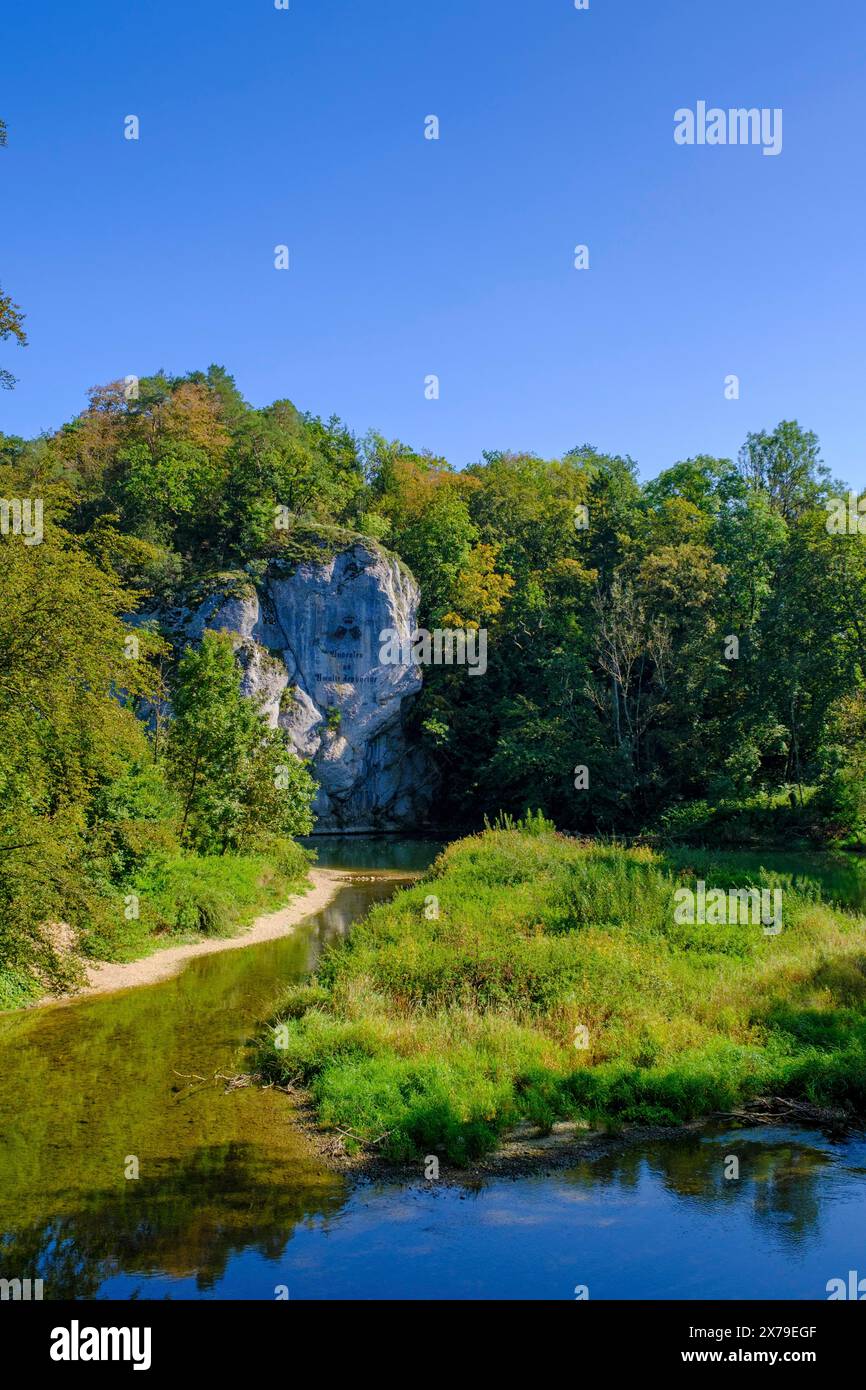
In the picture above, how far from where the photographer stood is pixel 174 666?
46.7 metres

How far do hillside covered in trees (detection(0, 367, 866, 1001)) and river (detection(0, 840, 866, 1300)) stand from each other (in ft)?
15.7

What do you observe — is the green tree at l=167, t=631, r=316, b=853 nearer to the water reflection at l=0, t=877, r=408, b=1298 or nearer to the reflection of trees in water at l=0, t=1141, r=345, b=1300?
the water reflection at l=0, t=877, r=408, b=1298

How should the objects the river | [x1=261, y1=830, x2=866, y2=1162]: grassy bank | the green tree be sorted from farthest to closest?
the green tree → [x1=261, y1=830, x2=866, y2=1162]: grassy bank → the river

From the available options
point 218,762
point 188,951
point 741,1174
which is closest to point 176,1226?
point 741,1174

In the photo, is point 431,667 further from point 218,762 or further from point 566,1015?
point 566,1015

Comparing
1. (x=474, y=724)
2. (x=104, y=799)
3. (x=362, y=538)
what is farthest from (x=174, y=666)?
(x=104, y=799)

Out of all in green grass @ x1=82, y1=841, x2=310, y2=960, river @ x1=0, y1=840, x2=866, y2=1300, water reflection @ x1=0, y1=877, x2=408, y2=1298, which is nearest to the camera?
river @ x1=0, y1=840, x2=866, y2=1300

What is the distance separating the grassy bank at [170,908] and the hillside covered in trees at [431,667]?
4.1 inches

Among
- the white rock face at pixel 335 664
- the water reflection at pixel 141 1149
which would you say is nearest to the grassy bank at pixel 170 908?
the water reflection at pixel 141 1149

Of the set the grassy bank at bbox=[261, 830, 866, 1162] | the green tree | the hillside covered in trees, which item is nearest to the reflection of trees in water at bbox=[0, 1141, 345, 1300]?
the grassy bank at bbox=[261, 830, 866, 1162]

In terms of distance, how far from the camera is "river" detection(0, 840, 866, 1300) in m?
9.15

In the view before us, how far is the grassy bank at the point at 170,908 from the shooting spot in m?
19.1

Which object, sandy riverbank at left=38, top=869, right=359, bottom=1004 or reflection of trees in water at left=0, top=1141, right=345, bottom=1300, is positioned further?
sandy riverbank at left=38, top=869, right=359, bottom=1004

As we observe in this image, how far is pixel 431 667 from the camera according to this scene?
61.6 meters
